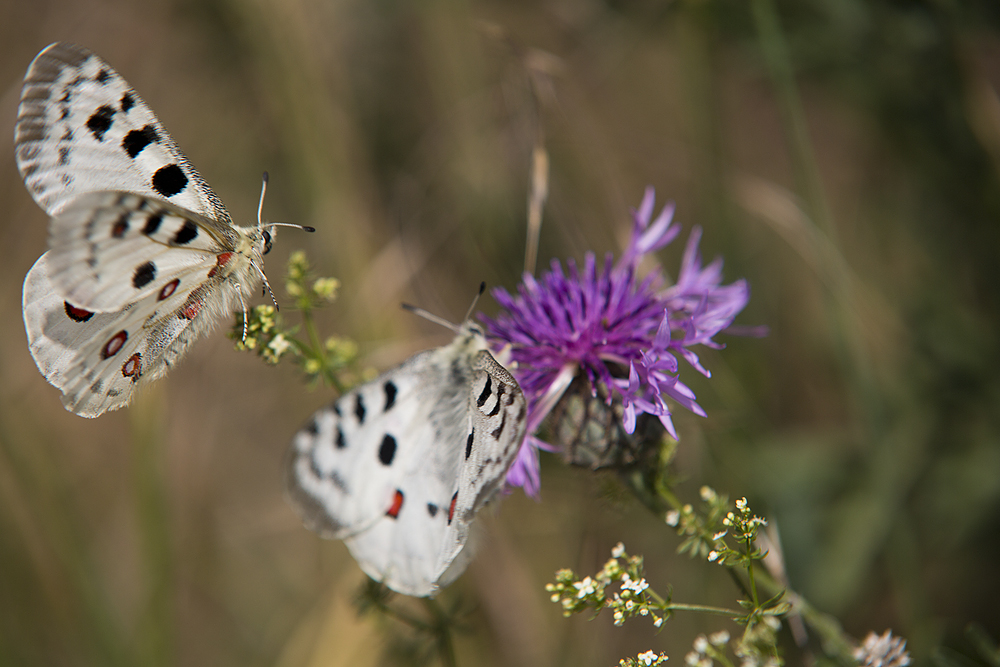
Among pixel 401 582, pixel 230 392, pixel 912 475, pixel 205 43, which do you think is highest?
pixel 205 43

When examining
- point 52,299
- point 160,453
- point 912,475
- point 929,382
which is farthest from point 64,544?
point 929,382

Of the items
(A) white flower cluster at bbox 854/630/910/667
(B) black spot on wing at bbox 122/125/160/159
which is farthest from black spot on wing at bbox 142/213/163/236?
(A) white flower cluster at bbox 854/630/910/667

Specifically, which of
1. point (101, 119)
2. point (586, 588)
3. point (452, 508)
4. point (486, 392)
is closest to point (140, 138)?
point (101, 119)

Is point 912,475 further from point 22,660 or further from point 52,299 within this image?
point 22,660

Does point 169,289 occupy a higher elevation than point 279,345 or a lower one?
higher

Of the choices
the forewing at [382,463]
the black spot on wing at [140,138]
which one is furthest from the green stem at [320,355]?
the black spot on wing at [140,138]

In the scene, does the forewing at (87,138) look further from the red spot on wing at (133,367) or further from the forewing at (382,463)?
the forewing at (382,463)

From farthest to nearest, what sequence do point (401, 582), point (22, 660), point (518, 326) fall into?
point (22, 660)
point (518, 326)
point (401, 582)

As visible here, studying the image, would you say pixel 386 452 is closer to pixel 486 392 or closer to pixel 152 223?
pixel 486 392
